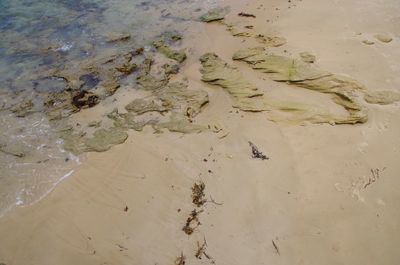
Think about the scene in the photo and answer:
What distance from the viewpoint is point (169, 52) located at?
254 inches

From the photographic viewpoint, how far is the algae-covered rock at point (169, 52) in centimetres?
625

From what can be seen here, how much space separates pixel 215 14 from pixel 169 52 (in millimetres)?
1811

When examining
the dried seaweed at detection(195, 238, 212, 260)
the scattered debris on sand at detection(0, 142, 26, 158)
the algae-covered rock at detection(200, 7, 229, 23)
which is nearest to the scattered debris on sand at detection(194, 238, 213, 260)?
the dried seaweed at detection(195, 238, 212, 260)

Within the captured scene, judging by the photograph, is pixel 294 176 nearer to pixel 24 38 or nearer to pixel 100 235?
pixel 100 235

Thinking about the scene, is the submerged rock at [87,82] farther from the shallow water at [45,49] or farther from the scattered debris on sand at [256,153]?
the scattered debris on sand at [256,153]

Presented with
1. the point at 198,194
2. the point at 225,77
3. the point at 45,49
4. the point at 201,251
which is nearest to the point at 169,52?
the point at 225,77

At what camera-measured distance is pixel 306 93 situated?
506 centimetres

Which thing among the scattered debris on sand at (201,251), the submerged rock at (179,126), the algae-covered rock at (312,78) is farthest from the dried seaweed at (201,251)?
the algae-covered rock at (312,78)

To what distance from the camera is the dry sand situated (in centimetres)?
340

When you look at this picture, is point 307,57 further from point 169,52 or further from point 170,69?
point 169,52

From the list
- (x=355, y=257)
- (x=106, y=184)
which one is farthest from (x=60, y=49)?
(x=355, y=257)

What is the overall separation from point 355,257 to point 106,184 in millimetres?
2857

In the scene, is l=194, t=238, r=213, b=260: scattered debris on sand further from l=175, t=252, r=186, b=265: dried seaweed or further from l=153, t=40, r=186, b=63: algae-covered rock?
l=153, t=40, r=186, b=63: algae-covered rock

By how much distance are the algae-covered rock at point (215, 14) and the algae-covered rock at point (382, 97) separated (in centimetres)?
379
